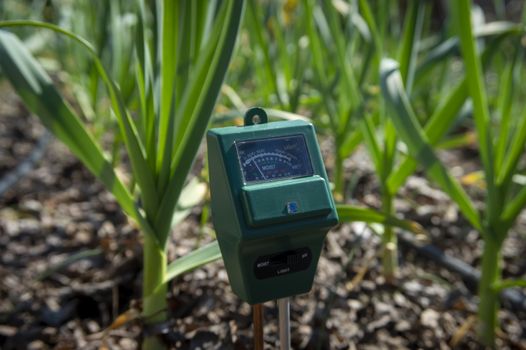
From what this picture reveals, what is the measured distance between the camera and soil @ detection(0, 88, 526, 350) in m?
1.06

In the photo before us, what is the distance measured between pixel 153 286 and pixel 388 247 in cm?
54

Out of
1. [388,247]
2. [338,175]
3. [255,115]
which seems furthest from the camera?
[338,175]

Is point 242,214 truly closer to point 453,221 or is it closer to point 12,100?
point 453,221

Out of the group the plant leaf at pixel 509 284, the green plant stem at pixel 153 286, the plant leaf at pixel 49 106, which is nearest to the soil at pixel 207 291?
the green plant stem at pixel 153 286

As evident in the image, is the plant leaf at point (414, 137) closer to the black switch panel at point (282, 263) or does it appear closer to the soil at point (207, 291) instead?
the soil at point (207, 291)

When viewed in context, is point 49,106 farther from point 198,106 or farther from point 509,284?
point 509,284

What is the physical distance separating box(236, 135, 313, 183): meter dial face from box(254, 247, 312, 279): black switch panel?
0.28 ft

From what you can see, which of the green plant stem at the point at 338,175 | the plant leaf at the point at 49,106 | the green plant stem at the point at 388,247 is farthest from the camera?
the green plant stem at the point at 338,175

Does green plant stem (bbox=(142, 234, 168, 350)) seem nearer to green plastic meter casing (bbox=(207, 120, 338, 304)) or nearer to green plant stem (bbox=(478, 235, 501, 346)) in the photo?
green plastic meter casing (bbox=(207, 120, 338, 304))

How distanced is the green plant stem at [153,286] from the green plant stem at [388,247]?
0.52m

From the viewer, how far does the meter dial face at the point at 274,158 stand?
0.63m

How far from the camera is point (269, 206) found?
23.7 inches

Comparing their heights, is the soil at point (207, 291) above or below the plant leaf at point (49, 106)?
below

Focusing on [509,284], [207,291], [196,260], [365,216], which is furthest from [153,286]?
A: [509,284]
